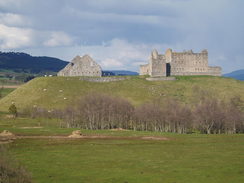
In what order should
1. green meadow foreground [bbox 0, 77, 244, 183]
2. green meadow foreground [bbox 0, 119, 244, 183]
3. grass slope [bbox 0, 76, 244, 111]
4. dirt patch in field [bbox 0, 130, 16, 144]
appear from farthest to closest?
grass slope [bbox 0, 76, 244, 111]
dirt patch in field [bbox 0, 130, 16, 144]
green meadow foreground [bbox 0, 119, 244, 183]
green meadow foreground [bbox 0, 77, 244, 183]

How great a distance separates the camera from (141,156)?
6338 centimetres

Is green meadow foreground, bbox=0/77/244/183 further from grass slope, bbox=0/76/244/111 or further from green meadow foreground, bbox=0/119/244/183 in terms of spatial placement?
grass slope, bbox=0/76/244/111

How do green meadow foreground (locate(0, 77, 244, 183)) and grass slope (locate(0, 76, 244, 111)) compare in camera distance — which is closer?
green meadow foreground (locate(0, 77, 244, 183))

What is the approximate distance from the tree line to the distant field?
38.2 metres

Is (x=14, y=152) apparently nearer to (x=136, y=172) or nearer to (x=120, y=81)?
(x=136, y=172)

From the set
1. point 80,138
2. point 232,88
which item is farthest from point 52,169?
point 232,88

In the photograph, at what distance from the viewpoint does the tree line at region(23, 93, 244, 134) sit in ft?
390

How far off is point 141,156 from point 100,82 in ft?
440

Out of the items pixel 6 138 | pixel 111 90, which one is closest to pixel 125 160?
pixel 6 138

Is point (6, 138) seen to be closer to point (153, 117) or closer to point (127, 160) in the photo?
point (127, 160)

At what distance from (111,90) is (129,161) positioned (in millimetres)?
124960

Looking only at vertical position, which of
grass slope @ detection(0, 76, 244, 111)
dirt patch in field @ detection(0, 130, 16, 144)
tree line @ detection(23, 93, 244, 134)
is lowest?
dirt patch in field @ detection(0, 130, 16, 144)

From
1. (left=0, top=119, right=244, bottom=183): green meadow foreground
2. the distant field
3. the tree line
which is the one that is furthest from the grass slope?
the distant field

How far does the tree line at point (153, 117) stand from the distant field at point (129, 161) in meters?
38.2
